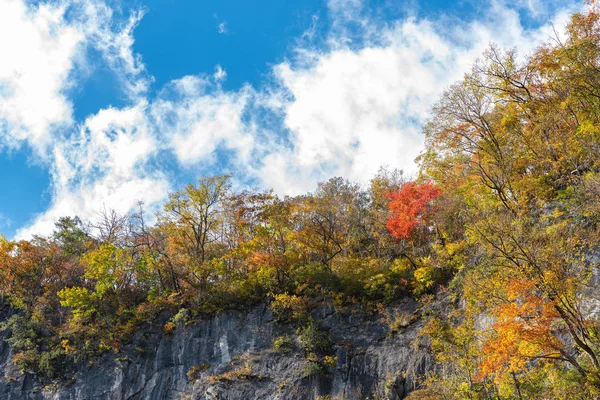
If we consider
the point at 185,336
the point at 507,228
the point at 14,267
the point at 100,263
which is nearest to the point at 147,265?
the point at 100,263

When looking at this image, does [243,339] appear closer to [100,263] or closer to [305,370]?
[305,370]

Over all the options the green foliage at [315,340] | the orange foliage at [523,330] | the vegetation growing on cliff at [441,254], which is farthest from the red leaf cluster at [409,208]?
the orange foliage at [523,330]

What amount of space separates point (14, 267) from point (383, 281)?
87.5 feet

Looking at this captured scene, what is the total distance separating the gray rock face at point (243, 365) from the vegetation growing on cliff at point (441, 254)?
950 millimetres

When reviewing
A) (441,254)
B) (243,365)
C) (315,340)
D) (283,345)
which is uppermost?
(441,254)

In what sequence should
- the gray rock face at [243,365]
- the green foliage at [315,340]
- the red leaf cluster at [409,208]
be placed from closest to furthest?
the gray rock face at [243,365]
the green foliage at [315,340]
the red leaf cluster at [409,208]

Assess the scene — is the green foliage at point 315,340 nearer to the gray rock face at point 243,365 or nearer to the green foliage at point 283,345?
the gray rock face at point 243,365

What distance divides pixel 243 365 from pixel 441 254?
476 inches

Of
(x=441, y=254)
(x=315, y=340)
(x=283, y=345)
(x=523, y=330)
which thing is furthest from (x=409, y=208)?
(x=523, y=330)

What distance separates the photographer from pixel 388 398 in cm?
1812

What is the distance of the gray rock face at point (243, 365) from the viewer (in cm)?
1956

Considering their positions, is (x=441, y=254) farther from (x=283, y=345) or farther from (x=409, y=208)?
(x=283, y=345)

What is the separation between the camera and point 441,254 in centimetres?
2133

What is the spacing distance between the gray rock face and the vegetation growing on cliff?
0.95 m
